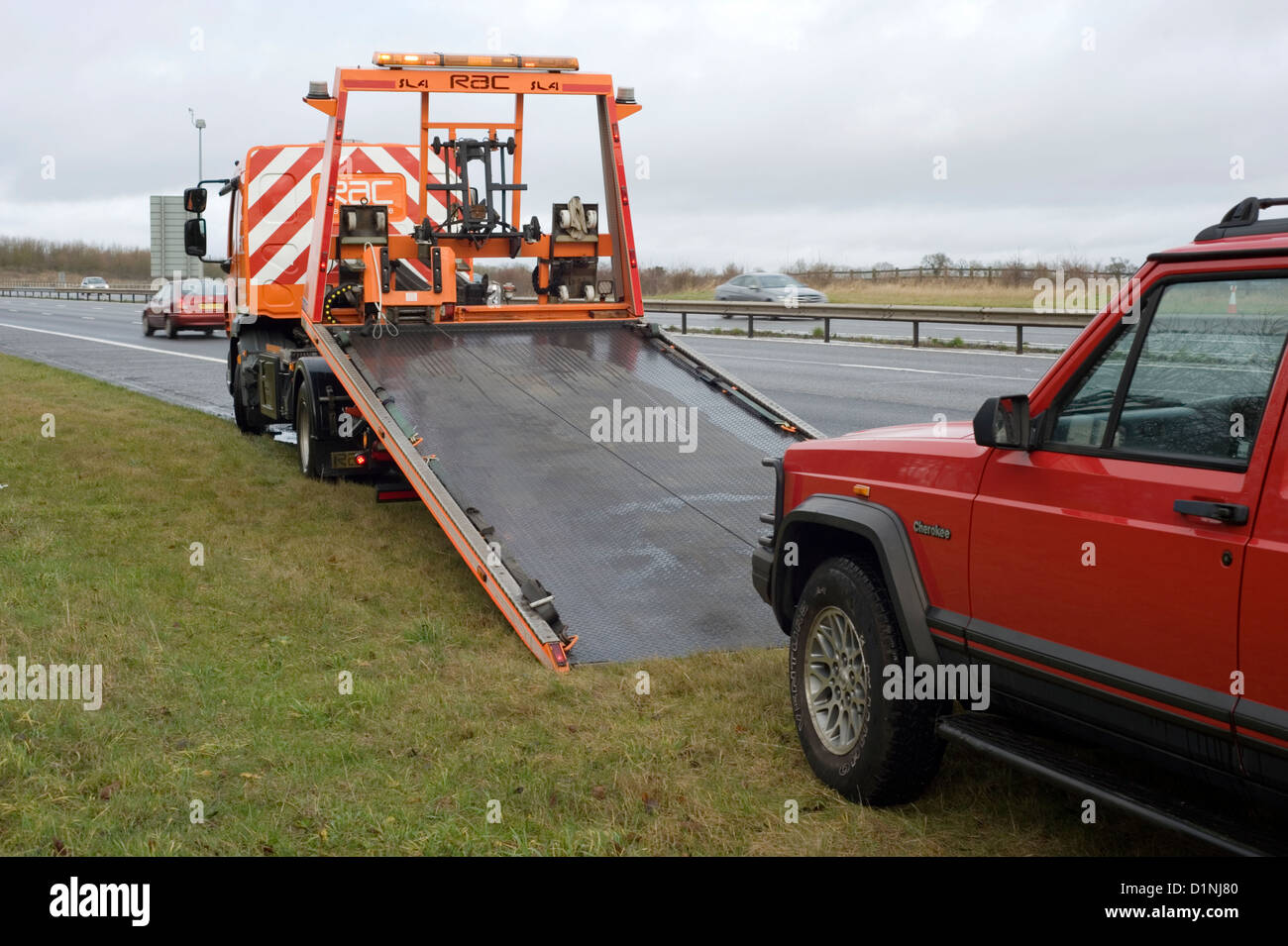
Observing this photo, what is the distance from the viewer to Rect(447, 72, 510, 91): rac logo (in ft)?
36.1

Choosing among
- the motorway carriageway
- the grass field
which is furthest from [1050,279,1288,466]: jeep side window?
the motorway carriageway

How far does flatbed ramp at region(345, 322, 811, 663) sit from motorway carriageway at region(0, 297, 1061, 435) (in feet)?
14.0

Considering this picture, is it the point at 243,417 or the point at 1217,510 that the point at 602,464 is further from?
the point at 243,417

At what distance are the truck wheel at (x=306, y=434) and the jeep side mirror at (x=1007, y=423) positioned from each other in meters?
8.19

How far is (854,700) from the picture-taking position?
472 cm

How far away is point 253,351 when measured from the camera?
14.7 meters

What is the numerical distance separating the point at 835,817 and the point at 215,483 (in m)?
8.26

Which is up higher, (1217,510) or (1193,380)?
(1193,380)

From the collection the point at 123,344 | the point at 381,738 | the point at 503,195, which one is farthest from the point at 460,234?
the point at 123,344

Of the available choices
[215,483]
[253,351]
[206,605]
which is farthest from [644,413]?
[253,351]

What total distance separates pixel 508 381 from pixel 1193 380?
6.72 m

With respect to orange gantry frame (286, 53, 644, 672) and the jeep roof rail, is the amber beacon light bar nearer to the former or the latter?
orange gantry frame (286, 53, 644, 672)

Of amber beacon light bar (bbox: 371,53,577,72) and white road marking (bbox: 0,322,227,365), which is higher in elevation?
amber beacon light bar (bbox: 371,53,577,72)

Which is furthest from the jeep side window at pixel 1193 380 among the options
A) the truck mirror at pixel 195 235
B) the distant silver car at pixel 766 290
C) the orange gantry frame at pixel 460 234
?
the distant silver car at pixel 766 290
